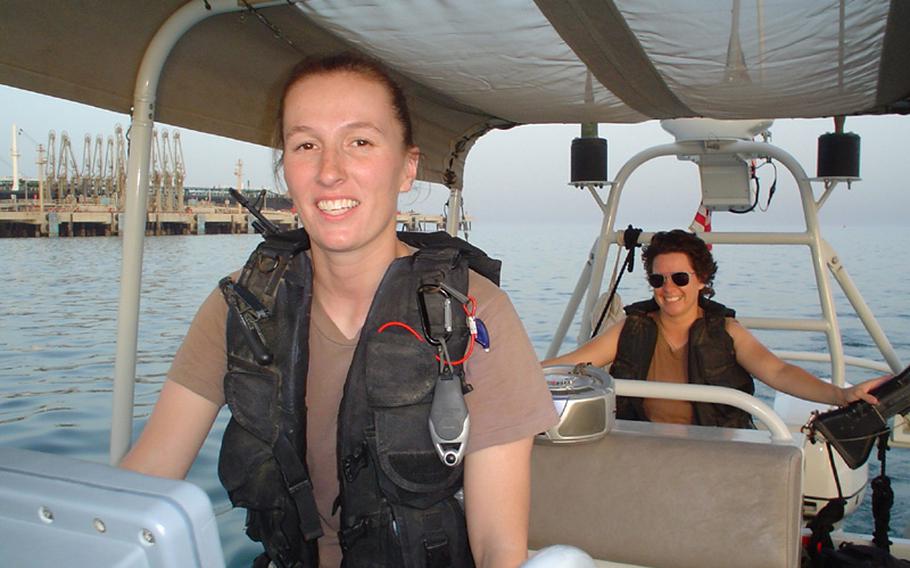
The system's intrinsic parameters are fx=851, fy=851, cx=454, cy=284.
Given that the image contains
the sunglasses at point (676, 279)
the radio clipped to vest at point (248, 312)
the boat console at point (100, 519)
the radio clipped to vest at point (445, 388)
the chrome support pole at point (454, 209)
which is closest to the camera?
the boat console at point (100, 519)

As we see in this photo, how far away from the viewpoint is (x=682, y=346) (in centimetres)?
353

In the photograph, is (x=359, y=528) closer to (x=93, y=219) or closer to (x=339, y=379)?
(x=339, y=379)

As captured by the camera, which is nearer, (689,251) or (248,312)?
Result: (248,312)

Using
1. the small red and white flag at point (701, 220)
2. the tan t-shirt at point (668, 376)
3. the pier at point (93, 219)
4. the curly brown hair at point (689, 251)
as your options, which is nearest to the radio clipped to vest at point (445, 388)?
the tan t-shirt at point (668, 376)

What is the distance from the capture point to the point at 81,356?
41.9 ft

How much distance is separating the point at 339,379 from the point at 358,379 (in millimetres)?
119

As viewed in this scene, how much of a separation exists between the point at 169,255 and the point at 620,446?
103 ft

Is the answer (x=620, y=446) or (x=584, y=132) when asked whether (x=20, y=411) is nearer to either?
(x=584, y=132)

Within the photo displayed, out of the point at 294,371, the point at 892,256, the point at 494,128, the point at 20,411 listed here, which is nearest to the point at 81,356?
the point at 20,411

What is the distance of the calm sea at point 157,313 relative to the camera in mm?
8519

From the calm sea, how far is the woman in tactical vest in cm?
78

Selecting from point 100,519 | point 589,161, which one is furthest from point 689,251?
point 100,519

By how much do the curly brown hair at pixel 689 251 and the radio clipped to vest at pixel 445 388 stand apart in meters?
2.25

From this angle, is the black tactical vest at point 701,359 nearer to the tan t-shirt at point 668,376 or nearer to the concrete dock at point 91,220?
the tan t-shirt at point 668,376
